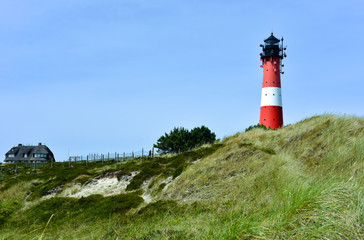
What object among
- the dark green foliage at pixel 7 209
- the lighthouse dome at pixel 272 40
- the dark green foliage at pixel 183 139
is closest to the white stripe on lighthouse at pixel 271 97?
the lighthouse dome at pixel 272 40

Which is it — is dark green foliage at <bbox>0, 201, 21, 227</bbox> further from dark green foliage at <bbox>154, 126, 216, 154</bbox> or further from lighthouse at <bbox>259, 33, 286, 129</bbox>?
dark green foliage at <bbox>154, 126, 216, 154</bbox>

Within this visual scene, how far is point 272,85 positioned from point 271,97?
154 cm

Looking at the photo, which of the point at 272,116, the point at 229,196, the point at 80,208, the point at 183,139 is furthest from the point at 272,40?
the point at 229,196

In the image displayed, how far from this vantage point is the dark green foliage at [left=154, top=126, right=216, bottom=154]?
4884 cm

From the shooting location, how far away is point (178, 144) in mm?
48969

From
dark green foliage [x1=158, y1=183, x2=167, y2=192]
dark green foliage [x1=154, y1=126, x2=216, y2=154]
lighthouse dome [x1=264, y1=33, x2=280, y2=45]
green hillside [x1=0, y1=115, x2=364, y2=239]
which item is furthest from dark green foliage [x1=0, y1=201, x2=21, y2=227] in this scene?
lighthouse dome [x1=264, y1=33, x2=280, y2=45]

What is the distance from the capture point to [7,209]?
19.8m

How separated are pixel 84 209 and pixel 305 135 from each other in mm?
12240

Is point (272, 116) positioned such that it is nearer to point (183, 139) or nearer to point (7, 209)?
point (183, 139)

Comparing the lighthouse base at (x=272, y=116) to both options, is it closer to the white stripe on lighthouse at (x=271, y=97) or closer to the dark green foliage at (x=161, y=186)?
the white stripe on lighthouse at (x=271, y=97)

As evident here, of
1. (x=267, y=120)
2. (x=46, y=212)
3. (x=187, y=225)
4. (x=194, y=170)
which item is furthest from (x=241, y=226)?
(x=267, y=120)

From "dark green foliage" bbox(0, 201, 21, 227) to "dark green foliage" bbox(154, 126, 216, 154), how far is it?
2882 centimetres

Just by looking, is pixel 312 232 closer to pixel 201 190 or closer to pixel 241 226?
pixel 241 226

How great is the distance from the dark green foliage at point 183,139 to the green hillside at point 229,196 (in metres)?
24.8
